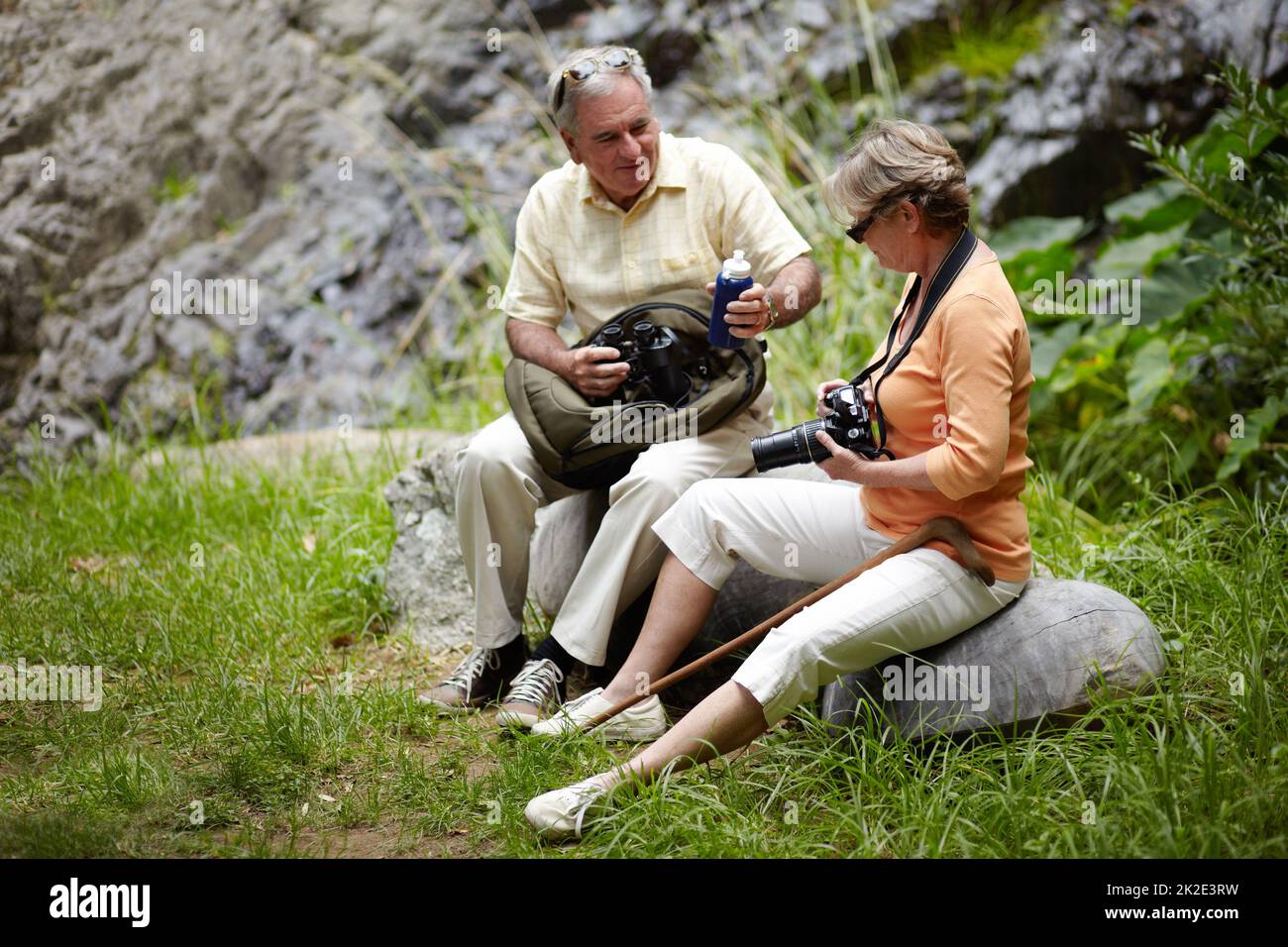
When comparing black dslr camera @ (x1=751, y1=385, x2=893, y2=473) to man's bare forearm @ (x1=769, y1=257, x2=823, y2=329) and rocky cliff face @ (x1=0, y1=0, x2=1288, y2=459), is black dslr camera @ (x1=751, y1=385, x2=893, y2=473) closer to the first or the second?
man's bare forearm @ (x1=769, y1=257, x2=823, y2=329)

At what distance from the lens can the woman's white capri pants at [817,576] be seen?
2.65 meters

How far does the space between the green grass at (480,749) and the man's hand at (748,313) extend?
39.6 inches

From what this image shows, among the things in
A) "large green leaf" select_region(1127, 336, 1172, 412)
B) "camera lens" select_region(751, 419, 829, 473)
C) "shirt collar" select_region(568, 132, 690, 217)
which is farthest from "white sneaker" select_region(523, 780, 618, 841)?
"large green leaf" select_region(1127, 336, 1172, 412)

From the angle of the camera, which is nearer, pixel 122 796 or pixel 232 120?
pixel 122 796

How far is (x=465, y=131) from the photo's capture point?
277 inches

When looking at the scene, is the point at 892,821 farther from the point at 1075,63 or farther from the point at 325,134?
the point at 325,134

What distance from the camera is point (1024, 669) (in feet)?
9.07

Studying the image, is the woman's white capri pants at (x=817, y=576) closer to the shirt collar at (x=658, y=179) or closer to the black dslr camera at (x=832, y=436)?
the black dslr camera at (x=832, y=436)

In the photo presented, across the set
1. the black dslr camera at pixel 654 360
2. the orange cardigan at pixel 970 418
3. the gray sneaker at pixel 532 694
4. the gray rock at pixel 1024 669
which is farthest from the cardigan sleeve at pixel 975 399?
the gray sneaker at pixel 532 694

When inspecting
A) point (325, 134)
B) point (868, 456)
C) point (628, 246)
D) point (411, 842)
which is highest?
point (325, 134)

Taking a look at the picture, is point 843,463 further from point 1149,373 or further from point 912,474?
point 1149,373
